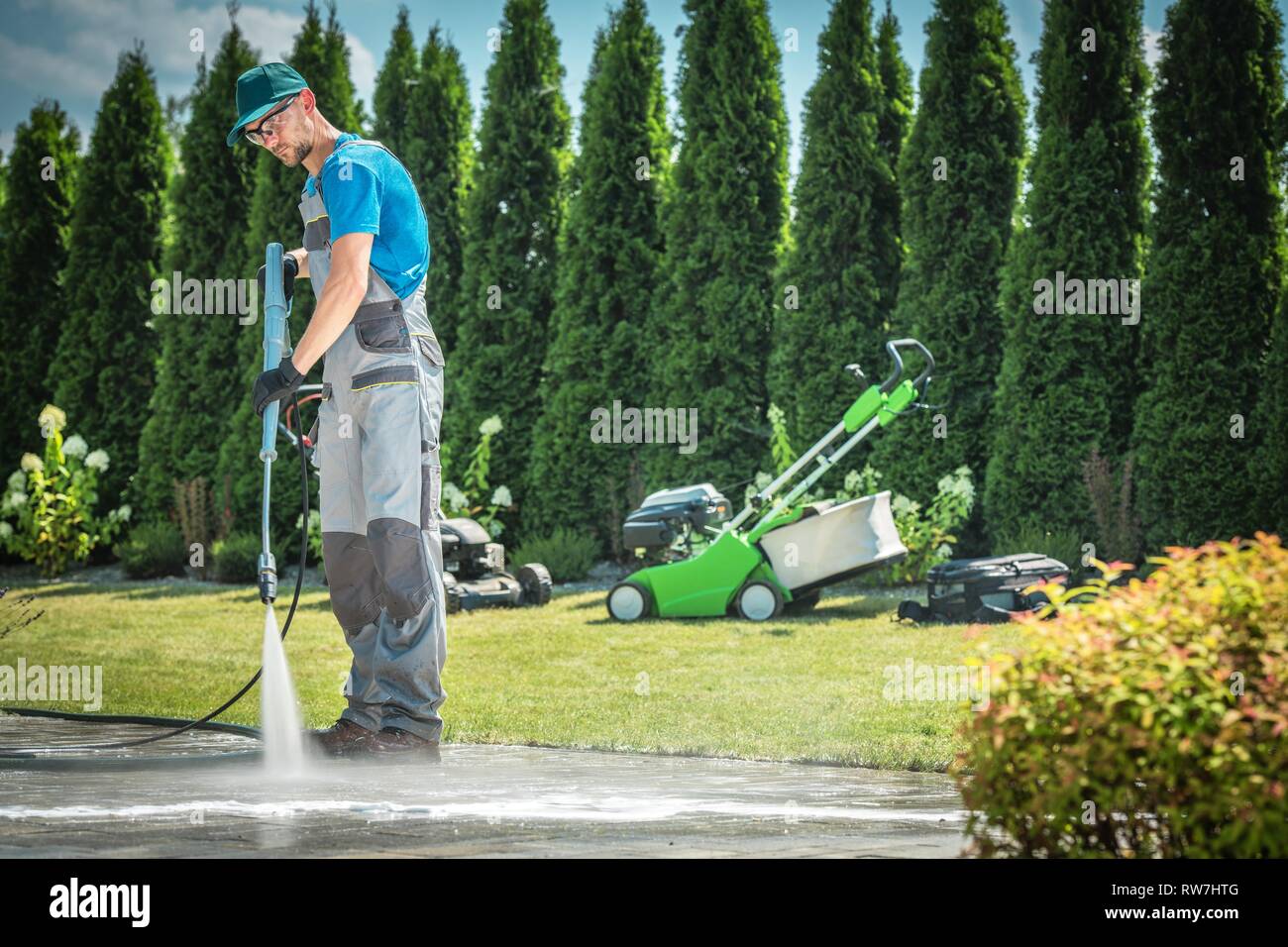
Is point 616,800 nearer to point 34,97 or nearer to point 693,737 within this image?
point 693,737

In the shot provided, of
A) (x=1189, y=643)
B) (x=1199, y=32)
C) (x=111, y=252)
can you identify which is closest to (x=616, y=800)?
(x=1189, y=643)

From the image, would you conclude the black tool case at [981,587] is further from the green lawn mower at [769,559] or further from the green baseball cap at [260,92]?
the green baseball cap at [260,92]

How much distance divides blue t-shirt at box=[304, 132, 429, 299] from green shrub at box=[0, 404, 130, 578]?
10.2m

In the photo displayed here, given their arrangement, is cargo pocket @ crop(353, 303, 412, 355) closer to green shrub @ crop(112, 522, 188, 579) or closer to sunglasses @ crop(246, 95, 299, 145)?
sunglasses @ crop(246, 95, 299, 145)

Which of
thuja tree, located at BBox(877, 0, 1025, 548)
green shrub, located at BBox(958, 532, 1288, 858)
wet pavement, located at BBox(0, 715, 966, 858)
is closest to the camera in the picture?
green shrub, located at BBox(958, 532, 1288, 858)

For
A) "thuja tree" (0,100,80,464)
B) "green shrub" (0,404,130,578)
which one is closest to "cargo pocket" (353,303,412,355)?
"green shrub" (0,404,130,578)

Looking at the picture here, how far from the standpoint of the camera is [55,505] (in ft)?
46.2

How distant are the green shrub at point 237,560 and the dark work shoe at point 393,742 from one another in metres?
8.36

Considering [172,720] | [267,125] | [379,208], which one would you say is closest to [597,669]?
[172,720]

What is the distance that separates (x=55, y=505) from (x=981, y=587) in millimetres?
9470

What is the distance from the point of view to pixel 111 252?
14859mm

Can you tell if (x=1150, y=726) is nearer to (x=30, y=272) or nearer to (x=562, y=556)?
(x=562, y=556)

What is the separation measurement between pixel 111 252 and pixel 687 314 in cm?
636

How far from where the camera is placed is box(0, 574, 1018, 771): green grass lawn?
537cm
